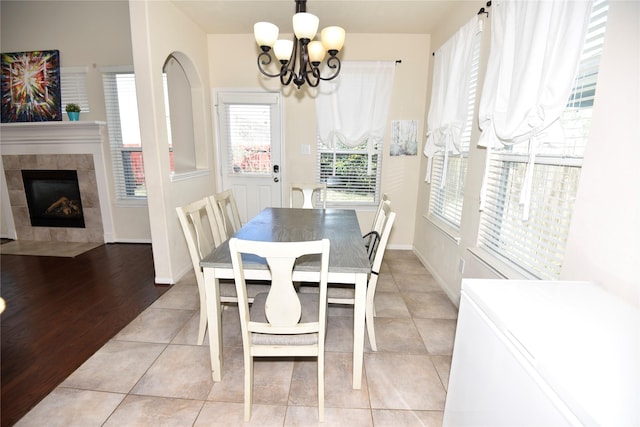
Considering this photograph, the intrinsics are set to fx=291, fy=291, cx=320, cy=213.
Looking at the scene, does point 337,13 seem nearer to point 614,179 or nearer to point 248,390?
point 614,179

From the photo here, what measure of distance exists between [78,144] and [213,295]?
12.2 ft

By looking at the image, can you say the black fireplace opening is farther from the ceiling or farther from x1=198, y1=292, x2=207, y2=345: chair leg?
x1=198, y1=292, x2=207, y2=345: chair leg

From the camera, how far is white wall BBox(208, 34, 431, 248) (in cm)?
360

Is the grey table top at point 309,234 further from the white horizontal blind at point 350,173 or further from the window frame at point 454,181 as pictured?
the white horizontal blind at point 350,173

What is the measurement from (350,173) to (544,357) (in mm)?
3340

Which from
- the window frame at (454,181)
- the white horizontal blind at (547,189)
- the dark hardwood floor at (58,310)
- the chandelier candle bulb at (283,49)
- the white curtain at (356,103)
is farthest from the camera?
the white curtain at (356,103)

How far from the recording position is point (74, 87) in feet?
12.4

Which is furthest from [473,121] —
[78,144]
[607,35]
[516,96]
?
[78,144]

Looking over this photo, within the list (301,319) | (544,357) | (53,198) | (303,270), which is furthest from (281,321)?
(53,198)

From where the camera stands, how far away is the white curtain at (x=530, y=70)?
1.30 meters

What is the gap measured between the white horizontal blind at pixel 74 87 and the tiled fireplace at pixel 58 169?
1.19ft

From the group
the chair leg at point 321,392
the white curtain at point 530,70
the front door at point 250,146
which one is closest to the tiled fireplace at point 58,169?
the front door at point 250,146

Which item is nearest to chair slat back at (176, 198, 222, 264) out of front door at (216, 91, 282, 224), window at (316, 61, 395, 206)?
front door at (216, 91, 282, 224)

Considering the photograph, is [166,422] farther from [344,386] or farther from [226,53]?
[226,53]
